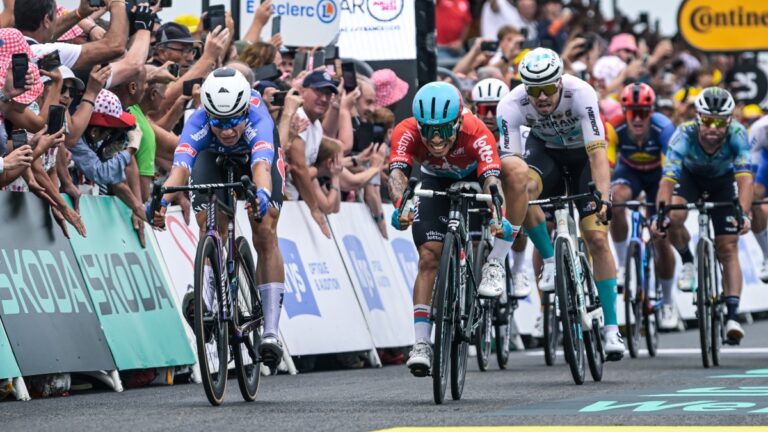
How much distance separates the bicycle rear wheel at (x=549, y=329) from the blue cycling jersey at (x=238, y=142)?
4.64 metres

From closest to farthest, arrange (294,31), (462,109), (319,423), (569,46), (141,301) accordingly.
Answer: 1. (319,423)
2. (462,109)
3. (141,301)
4. (294,31)
5. (569,46)

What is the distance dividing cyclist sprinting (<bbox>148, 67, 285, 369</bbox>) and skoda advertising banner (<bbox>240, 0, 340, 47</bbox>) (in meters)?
4.74

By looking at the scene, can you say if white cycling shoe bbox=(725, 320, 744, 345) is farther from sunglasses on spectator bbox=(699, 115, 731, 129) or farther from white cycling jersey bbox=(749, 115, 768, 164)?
white cycling jersey bbox=(749, 115, 768, 164)

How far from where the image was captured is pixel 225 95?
1021 cm

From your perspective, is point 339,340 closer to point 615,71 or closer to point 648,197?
point 648,197

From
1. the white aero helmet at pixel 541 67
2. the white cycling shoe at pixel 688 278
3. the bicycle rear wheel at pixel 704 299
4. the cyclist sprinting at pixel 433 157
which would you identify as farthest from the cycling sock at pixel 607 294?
the white cycling shoe at pixel 688 278

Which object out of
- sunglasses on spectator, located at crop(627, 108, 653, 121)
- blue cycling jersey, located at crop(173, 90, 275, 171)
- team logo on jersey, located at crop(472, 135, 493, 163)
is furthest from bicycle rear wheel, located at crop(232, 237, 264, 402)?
sunglasses on spectator, located at crop(627, 108, 653, 121)

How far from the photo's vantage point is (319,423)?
862cm

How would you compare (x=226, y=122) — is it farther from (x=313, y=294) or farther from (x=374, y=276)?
(x=374, y=276)

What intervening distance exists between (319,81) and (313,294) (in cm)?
181

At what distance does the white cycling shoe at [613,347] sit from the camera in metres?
12.3

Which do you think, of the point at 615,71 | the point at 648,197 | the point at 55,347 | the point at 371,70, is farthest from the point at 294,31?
the point at 615,71

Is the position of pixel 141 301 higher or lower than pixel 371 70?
lower

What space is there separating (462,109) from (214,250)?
1986mm
